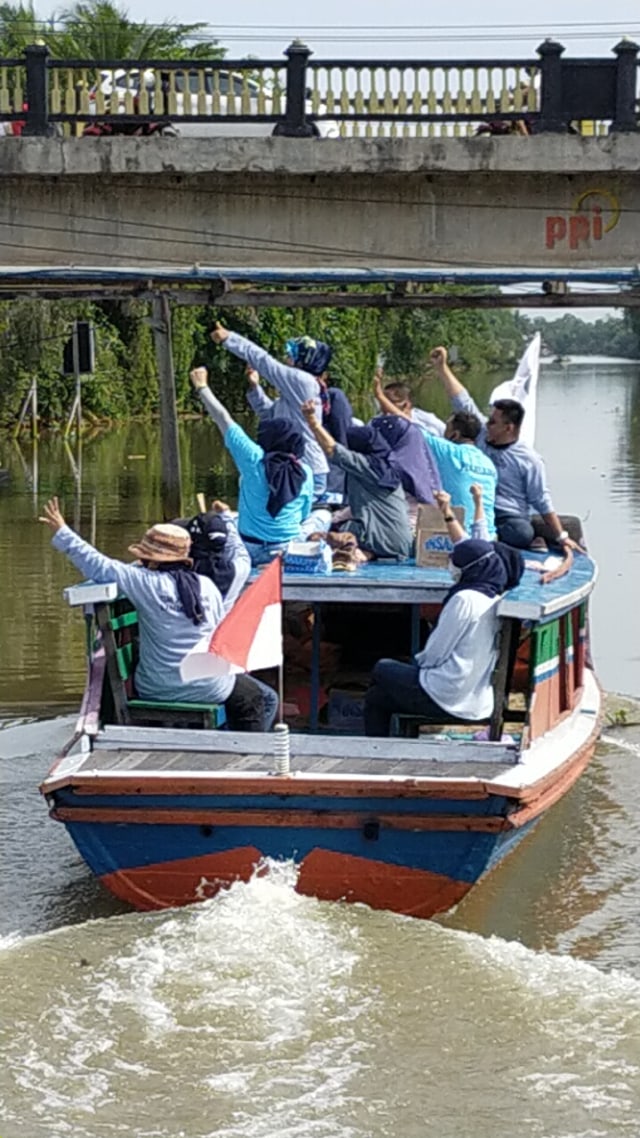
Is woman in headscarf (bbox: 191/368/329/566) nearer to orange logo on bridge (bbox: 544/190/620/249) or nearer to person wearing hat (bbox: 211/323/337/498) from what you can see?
person wearing hat (bbox: 211/323/337/498)

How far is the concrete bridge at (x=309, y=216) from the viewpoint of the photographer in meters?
21.9

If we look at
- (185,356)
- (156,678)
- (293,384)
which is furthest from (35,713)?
(185,356)

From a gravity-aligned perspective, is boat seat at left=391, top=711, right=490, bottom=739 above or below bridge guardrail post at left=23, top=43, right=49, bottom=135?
below

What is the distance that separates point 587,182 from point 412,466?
1075 cm

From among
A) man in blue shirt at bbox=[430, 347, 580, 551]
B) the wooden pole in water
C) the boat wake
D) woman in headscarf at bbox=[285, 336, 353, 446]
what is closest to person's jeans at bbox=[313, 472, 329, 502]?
woman in headscarf at bbox=[285, 336, 353, 446]

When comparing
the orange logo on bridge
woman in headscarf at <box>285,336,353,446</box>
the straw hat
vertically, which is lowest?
the straw hat

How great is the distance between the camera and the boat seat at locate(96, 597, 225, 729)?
9836 mm

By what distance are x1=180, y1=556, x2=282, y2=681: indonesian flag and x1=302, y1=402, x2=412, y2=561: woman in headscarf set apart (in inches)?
86.1

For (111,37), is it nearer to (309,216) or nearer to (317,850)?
(309,216)

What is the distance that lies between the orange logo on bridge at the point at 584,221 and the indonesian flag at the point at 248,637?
546 inches

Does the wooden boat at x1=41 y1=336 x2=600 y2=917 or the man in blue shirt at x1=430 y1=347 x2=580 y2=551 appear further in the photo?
the man in blue shirt at x1=430 y1=347 x2=580 y2=551

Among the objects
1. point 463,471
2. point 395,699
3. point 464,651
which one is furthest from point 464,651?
point 463,471

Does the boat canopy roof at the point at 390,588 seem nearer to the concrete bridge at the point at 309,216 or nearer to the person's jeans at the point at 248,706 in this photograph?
the person's jeans at the point at 248,706

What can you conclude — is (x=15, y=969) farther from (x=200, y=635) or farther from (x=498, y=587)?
(x=498, y=587)
